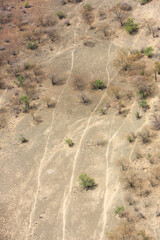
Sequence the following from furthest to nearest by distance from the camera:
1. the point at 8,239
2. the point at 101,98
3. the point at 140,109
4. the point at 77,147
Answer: the point at 101,98, the point at 140,109, the point at 77,147, the point at 8,239

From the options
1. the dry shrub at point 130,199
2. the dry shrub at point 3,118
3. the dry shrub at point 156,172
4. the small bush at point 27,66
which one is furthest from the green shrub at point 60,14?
the dry shrub at point 130,199

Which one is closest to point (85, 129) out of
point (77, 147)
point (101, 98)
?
point (77, 147)

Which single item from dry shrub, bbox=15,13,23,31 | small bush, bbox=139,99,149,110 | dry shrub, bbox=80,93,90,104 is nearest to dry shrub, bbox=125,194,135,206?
small bush, bbox=139,99,149,110

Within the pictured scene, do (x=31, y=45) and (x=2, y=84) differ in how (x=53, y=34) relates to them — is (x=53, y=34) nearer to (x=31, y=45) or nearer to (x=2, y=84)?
(x=31, y=45)

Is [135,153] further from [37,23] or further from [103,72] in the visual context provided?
[37,23]

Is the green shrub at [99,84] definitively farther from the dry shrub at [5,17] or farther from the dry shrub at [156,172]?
the dry shrub at [5,17]

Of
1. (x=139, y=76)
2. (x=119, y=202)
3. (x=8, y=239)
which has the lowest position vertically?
(x=8, y=239)

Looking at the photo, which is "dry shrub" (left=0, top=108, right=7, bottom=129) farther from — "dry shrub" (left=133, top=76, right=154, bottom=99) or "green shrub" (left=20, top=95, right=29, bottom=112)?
"dry shrub" (left=133, top=76, right=154, bottom=99)

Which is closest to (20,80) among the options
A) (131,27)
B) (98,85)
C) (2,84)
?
(2,84)
